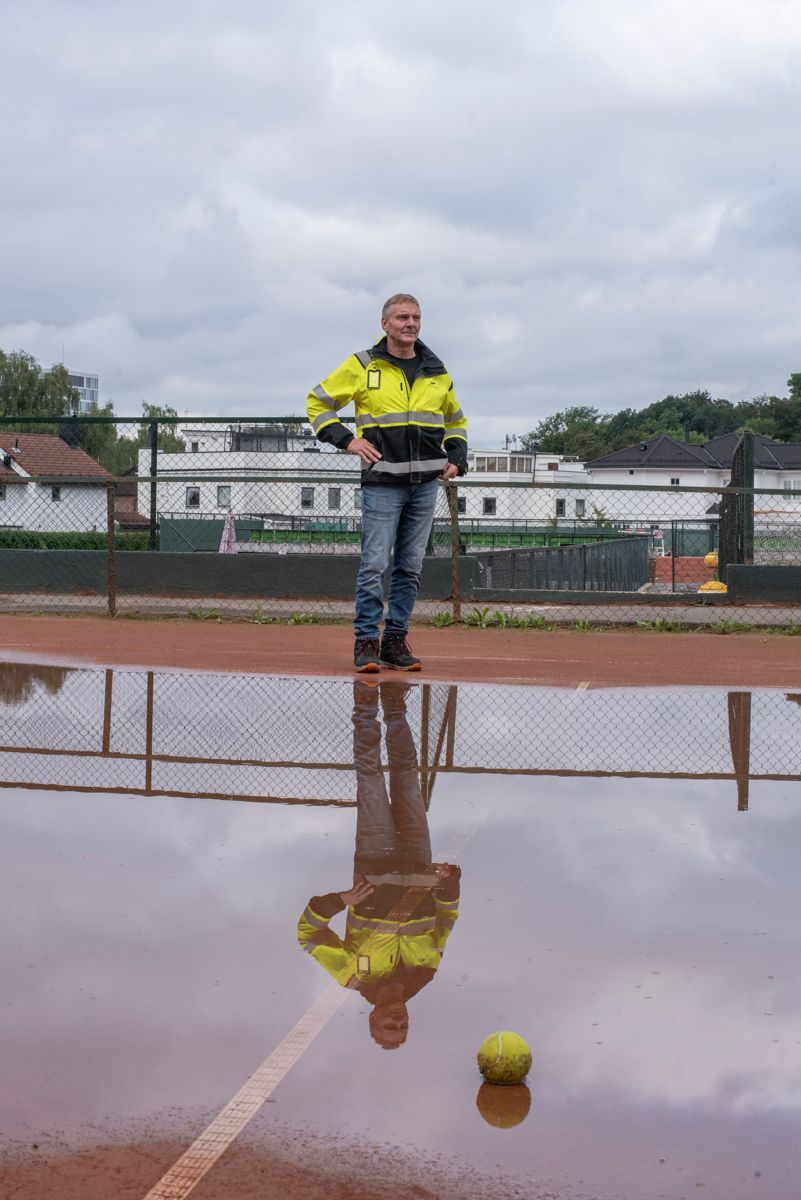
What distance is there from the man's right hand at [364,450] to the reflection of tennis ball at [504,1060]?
246 inches

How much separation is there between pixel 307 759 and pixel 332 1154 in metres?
3.79

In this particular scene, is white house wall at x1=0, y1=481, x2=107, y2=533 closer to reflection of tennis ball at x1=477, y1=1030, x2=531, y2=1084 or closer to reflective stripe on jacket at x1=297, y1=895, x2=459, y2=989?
reflective stripe on jacket at x1=297, y1=895, x2=459, y2=989

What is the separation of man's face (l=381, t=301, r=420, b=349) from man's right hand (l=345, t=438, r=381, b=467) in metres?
0.66

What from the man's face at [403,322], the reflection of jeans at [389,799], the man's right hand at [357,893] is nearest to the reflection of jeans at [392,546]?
the man's face at [403,322]

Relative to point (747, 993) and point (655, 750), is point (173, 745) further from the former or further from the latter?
point (747, 993)

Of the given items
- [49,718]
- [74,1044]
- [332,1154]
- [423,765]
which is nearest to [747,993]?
[332,1154]

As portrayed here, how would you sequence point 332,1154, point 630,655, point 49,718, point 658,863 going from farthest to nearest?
point 630,655 → point 49,718 → point 658,863 → point 332,1154

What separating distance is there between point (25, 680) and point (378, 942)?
576 centimetres

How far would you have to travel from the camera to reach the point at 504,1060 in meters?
2.73

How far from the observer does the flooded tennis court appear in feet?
8.07

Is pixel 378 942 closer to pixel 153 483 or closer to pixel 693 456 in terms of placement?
pixel 153 483

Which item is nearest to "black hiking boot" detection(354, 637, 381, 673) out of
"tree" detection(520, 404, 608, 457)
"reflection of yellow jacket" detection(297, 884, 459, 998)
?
"reflection of yellow jacket" detection(297, 884, 459, 998)

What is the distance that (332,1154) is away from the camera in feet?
8.04

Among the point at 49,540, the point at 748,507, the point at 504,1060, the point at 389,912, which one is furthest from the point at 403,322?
the point at 49,540
